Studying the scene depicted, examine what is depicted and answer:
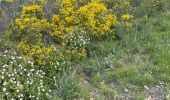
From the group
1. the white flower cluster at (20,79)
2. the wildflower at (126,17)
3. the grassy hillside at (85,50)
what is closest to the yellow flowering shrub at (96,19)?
the grassy hillside at (85,50)

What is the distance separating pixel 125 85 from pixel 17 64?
176 centimetres

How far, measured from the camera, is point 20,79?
605 centimetres

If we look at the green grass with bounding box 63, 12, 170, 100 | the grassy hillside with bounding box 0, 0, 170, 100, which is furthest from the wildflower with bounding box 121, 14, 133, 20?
the green grass with bounding box 63, 12, 170, 100

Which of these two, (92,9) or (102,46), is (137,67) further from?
(92,9)

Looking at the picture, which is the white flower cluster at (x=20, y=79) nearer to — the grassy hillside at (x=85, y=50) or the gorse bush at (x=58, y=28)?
the grassy hillside at (x=85, y=50)

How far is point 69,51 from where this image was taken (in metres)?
6.92

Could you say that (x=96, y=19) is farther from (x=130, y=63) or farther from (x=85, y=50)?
(x=130, y=63)

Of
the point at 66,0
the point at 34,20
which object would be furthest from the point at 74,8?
the point at 34,20

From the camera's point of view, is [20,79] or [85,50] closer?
[20,79]

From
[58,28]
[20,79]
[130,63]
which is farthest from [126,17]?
[20,79]

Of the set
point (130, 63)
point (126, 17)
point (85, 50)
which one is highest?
point (126, 17)

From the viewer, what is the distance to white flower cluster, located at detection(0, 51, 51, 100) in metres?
5.82

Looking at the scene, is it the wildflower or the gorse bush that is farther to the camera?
the wildflower

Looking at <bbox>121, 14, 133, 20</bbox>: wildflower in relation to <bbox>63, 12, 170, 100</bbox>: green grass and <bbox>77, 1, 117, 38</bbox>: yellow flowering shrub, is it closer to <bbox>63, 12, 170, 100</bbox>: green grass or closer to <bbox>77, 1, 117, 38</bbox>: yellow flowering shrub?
<bbox>77, 1, 117, 38</bbox>: yellow flowering shrub
